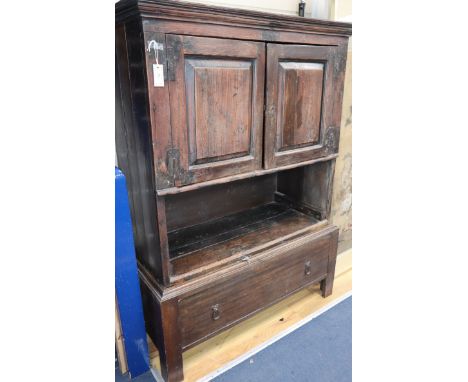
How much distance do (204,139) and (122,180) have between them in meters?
0.33

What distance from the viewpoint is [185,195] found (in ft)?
5.64

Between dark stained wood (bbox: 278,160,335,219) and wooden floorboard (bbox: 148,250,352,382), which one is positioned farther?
dark stained wood (bbox: 278,160,335,219)

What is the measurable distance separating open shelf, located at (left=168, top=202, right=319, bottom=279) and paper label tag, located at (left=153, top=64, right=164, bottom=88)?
76 cm

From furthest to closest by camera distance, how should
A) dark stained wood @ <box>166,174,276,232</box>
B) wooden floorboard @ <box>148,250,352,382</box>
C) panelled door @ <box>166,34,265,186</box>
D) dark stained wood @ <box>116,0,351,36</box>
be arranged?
dark stained wood @ <box>166,174,276,232</box>
wooden floorboard @ <box>148,250,352,382</box>
panelled door @ <box>166,34,265,186</box>
dark stained wood @ <box>116,0,351,36</box>

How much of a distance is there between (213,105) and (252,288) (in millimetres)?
871

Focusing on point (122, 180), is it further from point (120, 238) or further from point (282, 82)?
point (282, 82)

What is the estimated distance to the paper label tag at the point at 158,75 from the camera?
1038 mm

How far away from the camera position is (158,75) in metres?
1.05

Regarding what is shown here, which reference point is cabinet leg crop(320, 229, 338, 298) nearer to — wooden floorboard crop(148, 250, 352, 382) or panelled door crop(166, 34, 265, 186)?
wooden floorboard crop(148, 250, 352, 382)

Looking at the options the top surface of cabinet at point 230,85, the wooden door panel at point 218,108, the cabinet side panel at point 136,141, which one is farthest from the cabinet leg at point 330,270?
the cabinet side panel at point 136,141

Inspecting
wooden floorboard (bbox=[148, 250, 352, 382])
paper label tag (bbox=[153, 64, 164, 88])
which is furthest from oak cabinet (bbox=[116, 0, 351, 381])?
wooden floorboard (bbox=[148, 250, 352, 382])

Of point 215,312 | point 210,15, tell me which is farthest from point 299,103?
point 215,312

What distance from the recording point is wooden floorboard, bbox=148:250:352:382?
5.16 feet
